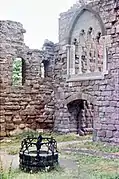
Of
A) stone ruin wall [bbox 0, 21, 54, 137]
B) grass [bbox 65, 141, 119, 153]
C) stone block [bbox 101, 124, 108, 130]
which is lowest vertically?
grass [bbox 65, 141, 119, 153]

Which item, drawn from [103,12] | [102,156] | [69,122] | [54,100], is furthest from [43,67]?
[102,156]

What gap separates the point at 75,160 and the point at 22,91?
17.3ft

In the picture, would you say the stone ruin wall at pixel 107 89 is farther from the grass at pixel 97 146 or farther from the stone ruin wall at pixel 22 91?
the stone ruin wall at pixel 22 91

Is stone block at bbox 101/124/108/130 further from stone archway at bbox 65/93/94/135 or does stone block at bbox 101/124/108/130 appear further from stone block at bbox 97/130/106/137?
stone archway at bbox 65/93/94/135

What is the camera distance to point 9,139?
12.6 metres

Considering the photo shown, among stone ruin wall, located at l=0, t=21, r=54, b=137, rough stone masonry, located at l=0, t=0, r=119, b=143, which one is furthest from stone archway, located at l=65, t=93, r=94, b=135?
stone ruin wall, located at l=0, t=21, r=54, b=137

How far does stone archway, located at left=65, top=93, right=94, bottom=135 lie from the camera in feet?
44.1

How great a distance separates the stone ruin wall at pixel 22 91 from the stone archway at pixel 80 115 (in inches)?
34.3

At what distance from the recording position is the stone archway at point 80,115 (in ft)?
44.1

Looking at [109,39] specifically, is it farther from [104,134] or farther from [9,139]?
[9,139]

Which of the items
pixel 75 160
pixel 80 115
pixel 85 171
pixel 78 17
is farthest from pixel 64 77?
pixel 85 171

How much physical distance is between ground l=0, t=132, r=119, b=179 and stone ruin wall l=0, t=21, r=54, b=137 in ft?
2.47

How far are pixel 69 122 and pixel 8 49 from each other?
304cm

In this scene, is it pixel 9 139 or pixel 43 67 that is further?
pixel 43 67
